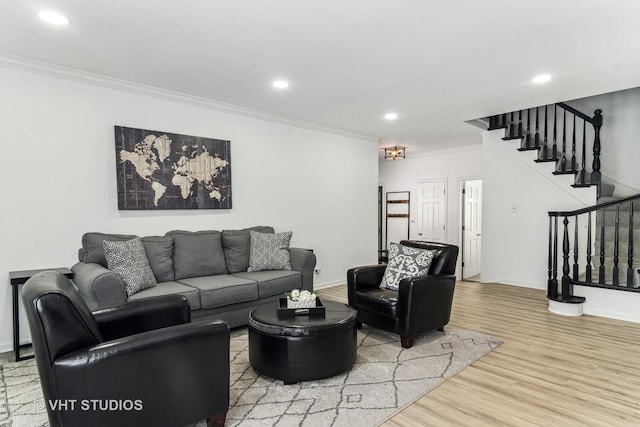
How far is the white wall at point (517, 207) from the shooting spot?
5.46 metres

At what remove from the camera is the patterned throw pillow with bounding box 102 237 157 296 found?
126 inches

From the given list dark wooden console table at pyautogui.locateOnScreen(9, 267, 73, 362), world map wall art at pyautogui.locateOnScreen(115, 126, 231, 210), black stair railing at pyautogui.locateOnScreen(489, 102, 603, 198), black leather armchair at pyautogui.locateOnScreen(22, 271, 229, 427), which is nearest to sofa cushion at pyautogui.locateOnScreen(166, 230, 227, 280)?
world map wall art at pyautogui.locateOnScreen(115, 126, 231, 210)

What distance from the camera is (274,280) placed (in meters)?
3.91

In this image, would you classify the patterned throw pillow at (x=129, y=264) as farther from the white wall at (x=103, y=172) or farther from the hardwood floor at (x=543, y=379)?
the hardwood floor at (x=543, y=379)

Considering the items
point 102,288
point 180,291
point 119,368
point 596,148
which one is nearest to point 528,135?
point 596,148

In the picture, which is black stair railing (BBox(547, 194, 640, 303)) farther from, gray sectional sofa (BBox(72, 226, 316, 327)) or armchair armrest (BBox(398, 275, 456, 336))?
gray sectional sofa (BBox(72, 226, 316, 327))

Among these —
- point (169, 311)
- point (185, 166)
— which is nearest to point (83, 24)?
point (185, 166)

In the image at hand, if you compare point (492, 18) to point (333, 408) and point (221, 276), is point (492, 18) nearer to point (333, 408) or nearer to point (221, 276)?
point (333, 408)

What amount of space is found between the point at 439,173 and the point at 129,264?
20.3 ft

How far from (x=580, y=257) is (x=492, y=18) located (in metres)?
4.24

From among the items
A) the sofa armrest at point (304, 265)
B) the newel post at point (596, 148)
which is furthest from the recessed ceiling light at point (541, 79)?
the sofa armrest at point (304, 265)

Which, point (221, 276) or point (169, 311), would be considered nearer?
point (169, 311)

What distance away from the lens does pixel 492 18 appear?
2502 mm

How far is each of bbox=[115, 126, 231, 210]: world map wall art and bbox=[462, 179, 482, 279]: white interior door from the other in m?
4.87
